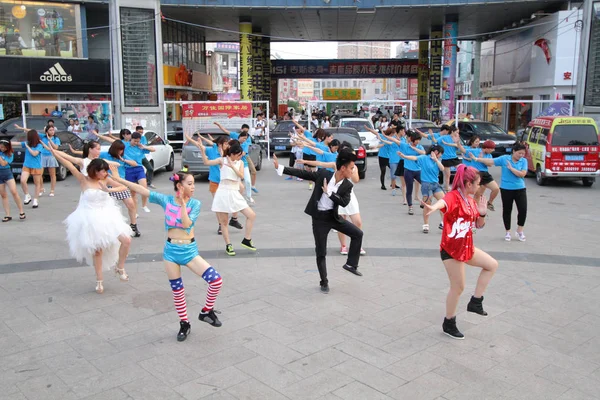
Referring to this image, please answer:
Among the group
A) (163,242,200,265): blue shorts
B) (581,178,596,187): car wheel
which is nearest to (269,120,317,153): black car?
(581,178,596,187): car wheel

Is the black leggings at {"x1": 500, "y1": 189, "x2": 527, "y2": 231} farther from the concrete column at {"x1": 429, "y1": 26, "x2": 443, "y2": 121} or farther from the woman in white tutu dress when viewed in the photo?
the concrete column at {"x1": 429, "y1": 26, "x2": 443, "y2": 121}

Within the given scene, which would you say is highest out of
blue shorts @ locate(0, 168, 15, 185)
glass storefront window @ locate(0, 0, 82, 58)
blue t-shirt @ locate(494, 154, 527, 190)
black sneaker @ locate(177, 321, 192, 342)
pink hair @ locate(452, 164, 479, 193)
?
glass storefront window @ locate(0, 0, 82, 58)

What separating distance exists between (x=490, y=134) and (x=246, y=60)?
17499 mm

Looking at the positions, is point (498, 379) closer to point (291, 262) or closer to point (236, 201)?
point (291, 262)

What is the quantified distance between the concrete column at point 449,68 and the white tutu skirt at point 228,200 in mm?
26941

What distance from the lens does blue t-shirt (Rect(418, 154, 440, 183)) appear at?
9773mm

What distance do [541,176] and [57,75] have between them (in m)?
23.7

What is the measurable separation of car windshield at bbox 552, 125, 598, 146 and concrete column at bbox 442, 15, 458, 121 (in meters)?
18.5

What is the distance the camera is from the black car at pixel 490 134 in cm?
1969

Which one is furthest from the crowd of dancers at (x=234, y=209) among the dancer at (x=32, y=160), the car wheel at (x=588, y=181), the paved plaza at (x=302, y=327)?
the car wheel at (x=588, y=181)

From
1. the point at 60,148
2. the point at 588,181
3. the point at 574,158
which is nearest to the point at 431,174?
the point at 574,158

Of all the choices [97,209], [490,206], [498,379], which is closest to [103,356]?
[97,209]

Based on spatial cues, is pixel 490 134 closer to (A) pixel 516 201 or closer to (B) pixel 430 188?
(B) pixel 430 188

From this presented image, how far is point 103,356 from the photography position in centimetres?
501
